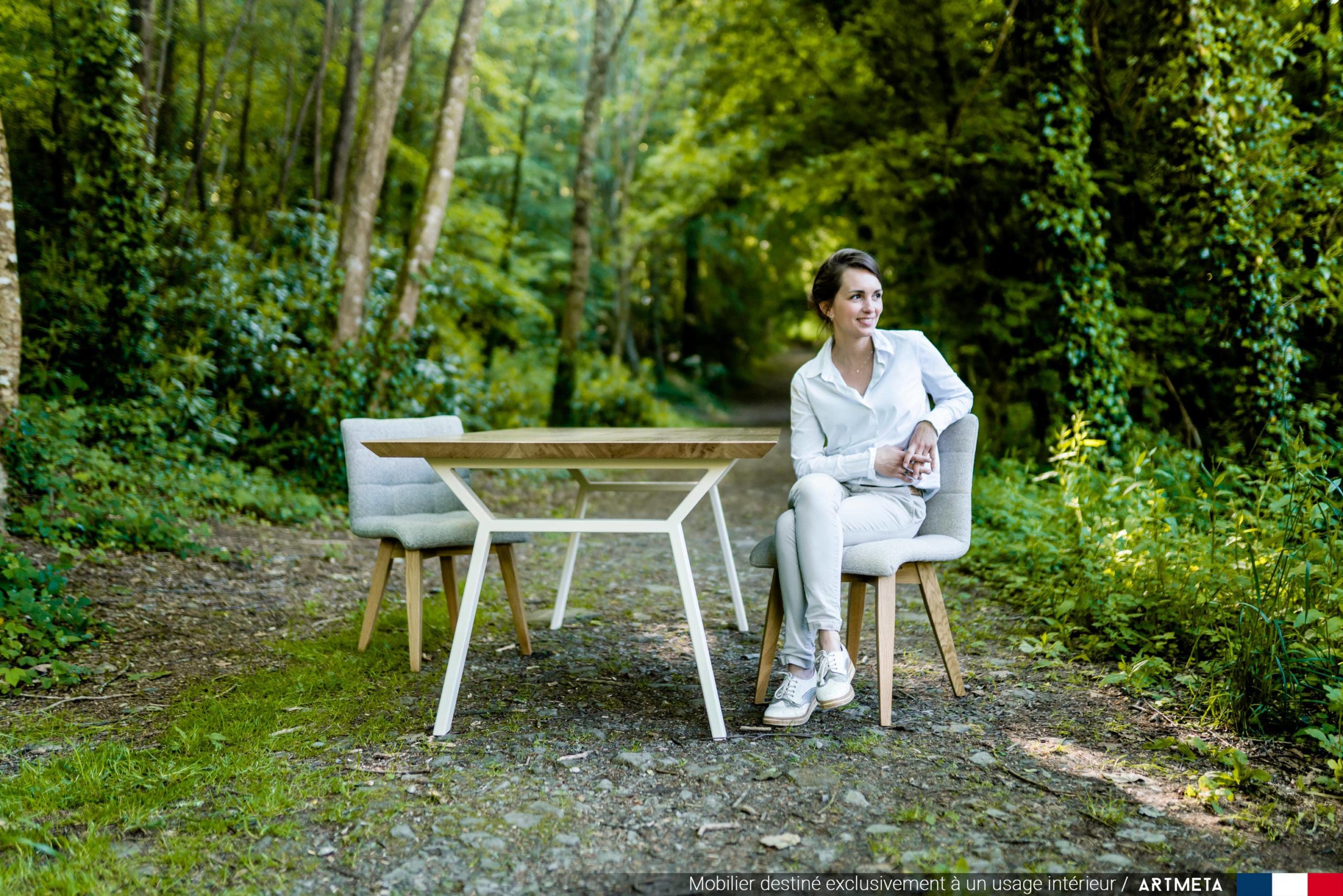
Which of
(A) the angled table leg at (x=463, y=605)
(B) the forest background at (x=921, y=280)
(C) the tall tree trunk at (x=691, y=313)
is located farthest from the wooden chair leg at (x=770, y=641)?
(C) the tall tree trunk at (x=691, y=313)

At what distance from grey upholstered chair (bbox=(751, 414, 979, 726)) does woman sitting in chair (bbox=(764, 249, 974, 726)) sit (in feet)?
0.20

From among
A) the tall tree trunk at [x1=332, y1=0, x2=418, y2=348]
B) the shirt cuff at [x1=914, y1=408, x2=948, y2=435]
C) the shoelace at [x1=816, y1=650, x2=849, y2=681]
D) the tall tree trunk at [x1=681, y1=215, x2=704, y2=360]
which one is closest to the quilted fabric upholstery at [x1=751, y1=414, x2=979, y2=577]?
the shirt cuff at [x1=914, y1=408, x2=948, y2=435]

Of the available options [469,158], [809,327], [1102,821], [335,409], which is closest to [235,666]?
[1102,821]

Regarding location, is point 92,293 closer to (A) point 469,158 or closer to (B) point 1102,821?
(B) point 1102,821

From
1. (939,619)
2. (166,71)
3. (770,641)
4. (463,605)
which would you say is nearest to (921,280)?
(939,619)

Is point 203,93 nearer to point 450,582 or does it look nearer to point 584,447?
point 450,582

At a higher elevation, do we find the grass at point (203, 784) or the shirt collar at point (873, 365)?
the shirt collar at point (873, 365)

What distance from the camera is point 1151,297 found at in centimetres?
704

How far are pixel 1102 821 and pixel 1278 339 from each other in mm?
4730

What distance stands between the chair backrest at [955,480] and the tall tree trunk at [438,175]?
6.28 m

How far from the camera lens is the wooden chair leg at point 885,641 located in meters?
3.02

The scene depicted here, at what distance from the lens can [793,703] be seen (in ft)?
9.86

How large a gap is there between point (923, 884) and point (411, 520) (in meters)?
2.46

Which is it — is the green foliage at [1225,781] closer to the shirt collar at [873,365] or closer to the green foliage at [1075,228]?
the shirt collar at [873,365]
